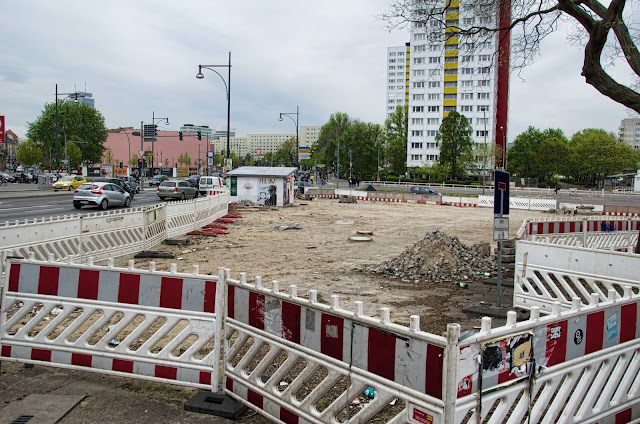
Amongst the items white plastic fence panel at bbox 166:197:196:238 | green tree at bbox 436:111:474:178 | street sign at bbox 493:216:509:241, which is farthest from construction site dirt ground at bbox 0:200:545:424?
green tree at bbox 436:111:474:178

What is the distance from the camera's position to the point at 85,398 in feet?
16.3

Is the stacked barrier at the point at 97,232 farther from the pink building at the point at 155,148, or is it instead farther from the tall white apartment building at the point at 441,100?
the pink building at the point at 155,148

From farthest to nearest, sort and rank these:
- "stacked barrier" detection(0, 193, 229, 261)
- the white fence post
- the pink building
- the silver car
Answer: the pink building, the silver car, "stacked barrier" detection(0, 193, 229, 261), the white fence post

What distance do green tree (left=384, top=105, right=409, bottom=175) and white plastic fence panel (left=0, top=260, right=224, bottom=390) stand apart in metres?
103

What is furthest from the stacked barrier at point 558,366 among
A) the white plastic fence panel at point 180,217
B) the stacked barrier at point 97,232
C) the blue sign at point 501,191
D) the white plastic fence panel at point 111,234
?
the white plastic fence panel at point 180,217

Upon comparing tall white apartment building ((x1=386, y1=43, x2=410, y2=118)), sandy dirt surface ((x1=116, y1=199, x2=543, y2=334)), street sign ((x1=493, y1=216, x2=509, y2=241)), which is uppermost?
tall white apartment building ((x1=386, y1=43, x2=410, y2=118))

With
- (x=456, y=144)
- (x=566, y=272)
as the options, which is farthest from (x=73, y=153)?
(x=566, y=272)

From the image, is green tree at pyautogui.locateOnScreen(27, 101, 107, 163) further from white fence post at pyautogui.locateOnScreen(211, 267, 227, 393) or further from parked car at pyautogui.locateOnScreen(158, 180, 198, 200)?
white fence post at pyautogui.locateOnScreen(211, 267, 227, 393)

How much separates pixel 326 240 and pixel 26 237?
10.6 m

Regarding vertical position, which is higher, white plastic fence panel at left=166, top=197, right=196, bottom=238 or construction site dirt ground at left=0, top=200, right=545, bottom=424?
white plastic fence panel at left=166, top=197, right=196, bottom=238

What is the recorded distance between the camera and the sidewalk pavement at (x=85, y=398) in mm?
4578

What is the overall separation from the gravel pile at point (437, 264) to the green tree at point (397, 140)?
309ft

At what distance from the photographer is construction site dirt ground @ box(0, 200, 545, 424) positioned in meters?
4.92

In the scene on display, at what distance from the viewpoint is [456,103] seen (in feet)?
337
